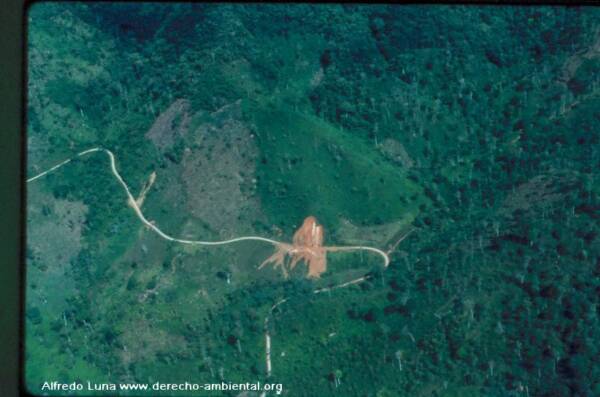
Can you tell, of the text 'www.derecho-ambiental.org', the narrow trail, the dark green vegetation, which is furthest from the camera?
the narrow trail

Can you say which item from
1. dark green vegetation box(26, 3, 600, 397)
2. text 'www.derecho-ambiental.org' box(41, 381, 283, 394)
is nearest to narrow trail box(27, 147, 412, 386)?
dark green vegetation box(26, 3, 600, 397)

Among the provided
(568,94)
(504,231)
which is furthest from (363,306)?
(568,94)

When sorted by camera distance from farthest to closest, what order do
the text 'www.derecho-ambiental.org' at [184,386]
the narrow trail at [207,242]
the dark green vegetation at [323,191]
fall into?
the narrow trail at [207,242] → the dark green vegetation at [323,191] → the text 'www.derecho-ambiental.org' at [184,386]

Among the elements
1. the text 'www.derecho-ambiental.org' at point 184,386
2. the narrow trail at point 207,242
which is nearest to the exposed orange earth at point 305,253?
the narrow trail at point 207,242

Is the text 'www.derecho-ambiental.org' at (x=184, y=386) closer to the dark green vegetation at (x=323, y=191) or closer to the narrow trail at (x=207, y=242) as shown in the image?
the dark green vegetation at (x=323, y=191)

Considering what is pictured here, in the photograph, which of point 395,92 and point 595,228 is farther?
point 395,92

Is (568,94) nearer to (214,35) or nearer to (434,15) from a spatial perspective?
(434,15)

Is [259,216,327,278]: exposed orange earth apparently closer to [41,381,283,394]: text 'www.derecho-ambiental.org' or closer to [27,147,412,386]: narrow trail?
[27,147,412,386]: narrow trail
